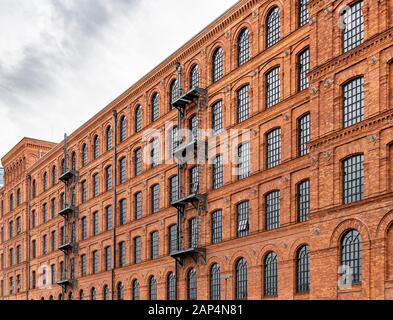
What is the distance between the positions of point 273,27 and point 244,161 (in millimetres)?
6982

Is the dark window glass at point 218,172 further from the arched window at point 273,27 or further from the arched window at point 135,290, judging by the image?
the arched window at point 135,290

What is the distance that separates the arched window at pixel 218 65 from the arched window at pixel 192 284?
438 inches

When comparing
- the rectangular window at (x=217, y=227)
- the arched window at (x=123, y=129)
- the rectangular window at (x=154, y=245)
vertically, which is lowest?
the rectangular window at (x=154, y=245)

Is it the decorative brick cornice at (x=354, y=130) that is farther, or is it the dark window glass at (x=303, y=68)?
the dark window glass at (x=303, y=68)

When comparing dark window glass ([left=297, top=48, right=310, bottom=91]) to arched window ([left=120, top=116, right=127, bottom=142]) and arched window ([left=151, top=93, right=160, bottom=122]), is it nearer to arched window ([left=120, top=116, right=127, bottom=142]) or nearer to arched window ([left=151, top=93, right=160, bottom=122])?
arched window ([left=151, top=93, right=160, bottom=122])

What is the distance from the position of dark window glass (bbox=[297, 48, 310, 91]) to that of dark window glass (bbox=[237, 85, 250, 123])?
429cm

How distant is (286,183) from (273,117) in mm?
3492

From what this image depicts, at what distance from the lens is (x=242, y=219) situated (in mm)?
35281

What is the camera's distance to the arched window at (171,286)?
40906 mm

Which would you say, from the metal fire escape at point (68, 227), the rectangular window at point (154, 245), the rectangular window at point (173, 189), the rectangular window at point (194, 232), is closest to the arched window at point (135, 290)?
the rectangular window at point (154, 245)

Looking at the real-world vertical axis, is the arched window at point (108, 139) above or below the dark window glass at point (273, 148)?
above

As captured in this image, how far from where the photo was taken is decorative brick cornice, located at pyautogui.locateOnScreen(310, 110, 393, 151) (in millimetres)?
24578

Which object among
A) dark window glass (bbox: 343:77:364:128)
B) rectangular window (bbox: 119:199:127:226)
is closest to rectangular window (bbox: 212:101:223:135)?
dark window glass (bbox: 343:77:364:128)
